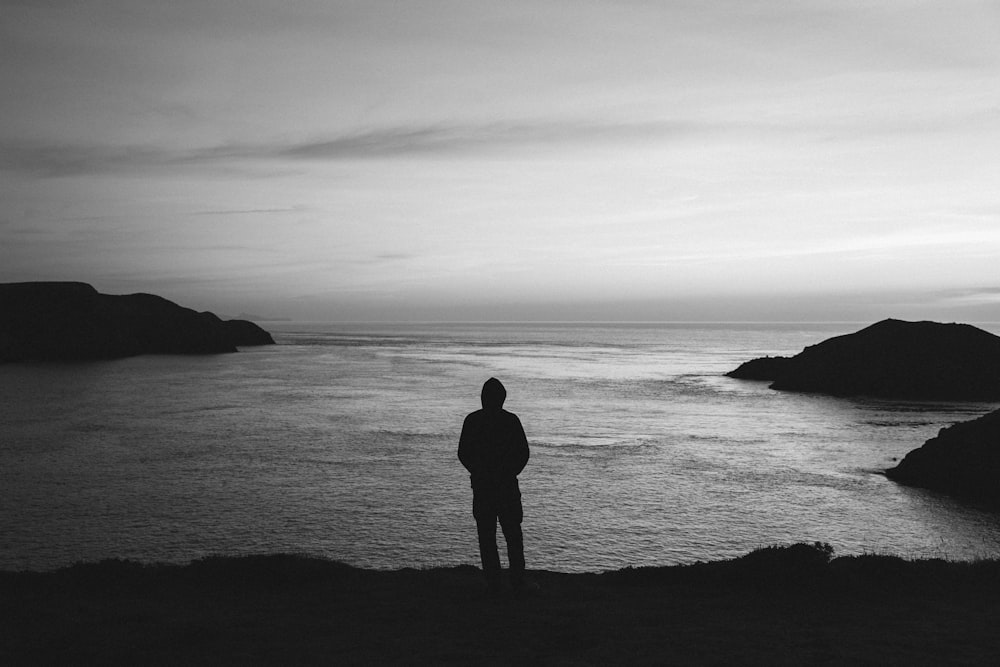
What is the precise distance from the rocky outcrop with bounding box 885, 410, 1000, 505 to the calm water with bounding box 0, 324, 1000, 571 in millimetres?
1778

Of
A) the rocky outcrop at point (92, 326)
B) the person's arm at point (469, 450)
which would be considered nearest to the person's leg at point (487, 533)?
the person's arm at point (469, 450)

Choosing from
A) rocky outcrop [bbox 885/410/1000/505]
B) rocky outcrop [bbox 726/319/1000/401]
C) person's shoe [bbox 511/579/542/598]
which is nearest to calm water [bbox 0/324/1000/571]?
rocky outcrop [bbox 885/410/1000/505]

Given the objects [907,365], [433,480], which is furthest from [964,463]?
[907,365]

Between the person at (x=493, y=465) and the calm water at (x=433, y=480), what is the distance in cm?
1041

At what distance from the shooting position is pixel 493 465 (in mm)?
10305

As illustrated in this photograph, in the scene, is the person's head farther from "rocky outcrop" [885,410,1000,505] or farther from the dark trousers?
"rocky outcrop" [885,410,1000,505]

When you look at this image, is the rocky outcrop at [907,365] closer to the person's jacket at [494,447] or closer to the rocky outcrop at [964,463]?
the rocky outcrop at [964,463]

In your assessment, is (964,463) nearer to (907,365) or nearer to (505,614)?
(505,614)

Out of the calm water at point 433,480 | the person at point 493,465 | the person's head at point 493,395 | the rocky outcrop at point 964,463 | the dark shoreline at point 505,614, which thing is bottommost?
the calm water at point 433,480

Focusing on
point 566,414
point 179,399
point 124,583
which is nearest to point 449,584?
point 124,583

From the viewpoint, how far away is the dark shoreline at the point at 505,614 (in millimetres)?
8609

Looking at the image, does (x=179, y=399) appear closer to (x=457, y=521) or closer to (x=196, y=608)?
(x=457, y=521)

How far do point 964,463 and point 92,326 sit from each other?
149072 mm

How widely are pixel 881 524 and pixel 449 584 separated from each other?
19.9 m
